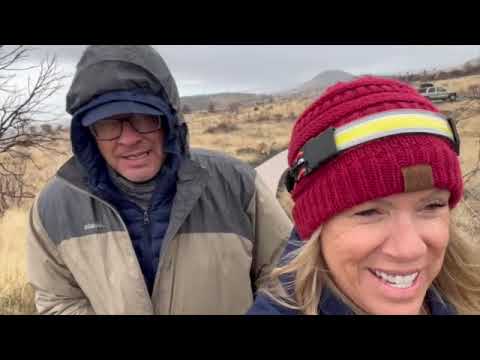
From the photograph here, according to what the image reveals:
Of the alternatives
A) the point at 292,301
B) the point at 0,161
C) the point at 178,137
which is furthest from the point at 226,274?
the point at 0,161

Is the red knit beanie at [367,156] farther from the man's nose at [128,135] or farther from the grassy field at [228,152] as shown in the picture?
the man's nose at [128,135]

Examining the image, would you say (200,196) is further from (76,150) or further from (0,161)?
(0,161)

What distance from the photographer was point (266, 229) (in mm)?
2490

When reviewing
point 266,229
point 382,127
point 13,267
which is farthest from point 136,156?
point 13,267

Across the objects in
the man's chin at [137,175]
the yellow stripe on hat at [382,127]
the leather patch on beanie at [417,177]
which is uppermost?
the yellow stripe on hat at [382,127]

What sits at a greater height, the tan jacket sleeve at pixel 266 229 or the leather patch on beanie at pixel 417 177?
the leather patch on beanie at pixel 417 177

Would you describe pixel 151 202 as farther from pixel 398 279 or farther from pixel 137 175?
pixel 398 279

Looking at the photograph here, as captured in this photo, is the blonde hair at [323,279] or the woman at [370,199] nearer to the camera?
the woman at [370,199]

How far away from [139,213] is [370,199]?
1.33 meters

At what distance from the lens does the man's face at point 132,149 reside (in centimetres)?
227

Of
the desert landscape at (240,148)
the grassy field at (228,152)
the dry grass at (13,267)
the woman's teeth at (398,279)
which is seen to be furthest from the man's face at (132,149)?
the dry grass at (13,267)

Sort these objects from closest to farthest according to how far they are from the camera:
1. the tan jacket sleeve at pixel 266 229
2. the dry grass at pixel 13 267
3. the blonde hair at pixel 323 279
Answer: the blonde hair at pixel 323 279, the tan jacket sleeve at pixel 266 229, the dry grass at pixel 13 267

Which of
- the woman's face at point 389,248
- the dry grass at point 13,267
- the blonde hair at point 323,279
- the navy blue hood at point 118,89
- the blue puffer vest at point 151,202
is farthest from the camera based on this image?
the dry grass at point 13,267

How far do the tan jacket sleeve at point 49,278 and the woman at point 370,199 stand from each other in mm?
1285
